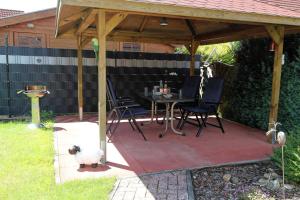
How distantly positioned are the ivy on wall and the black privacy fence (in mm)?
2241

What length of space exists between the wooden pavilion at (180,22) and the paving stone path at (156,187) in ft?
2.88

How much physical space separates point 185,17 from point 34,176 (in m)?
3.02

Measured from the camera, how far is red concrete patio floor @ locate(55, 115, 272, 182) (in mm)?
3979

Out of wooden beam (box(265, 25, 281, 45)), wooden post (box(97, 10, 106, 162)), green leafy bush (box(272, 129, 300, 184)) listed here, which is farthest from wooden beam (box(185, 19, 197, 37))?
green leafy bush (box(272, 129, 300, 184))

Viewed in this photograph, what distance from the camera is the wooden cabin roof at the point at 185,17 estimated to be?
12.5 ft

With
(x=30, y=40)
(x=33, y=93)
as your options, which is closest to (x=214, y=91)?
(x=33, y=93)

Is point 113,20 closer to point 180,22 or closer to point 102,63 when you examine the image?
point 102,63

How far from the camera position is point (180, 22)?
25.0 feet

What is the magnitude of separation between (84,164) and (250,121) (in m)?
4.27

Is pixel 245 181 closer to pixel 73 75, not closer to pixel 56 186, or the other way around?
pixel 56 186

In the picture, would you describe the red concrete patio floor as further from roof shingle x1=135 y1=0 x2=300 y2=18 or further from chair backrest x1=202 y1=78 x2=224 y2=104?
roof shingle x1=135 y1=0 x2=300 y2=18

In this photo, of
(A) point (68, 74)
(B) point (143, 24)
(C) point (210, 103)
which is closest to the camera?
(C) point (210, 103)

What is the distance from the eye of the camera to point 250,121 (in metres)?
6.75

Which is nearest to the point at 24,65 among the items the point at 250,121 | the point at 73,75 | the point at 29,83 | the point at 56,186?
the point at 29,83
